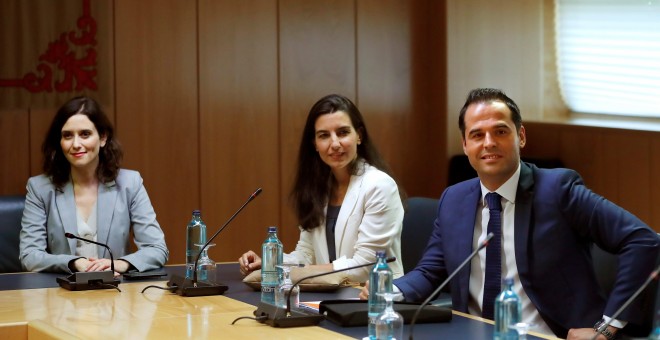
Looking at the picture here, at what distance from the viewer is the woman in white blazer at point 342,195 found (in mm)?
4172

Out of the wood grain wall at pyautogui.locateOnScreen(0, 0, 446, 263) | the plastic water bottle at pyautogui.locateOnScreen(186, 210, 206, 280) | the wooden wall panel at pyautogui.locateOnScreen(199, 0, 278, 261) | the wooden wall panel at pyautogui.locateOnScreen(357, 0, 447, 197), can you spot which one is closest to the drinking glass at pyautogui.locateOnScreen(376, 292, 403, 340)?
the plastic water bottle at pyautogui.locateOnScreen(186, 210, 206, 280)

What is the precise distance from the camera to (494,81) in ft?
22.1

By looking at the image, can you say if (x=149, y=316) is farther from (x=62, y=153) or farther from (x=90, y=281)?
(x=62, y=153)

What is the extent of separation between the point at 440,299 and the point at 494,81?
2753mm

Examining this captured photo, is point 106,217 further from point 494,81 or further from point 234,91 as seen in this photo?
point 494,81

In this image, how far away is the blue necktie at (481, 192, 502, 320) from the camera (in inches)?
129

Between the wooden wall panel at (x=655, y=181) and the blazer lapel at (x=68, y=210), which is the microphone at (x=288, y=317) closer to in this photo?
the blazer lapel at (x=68, y=210)

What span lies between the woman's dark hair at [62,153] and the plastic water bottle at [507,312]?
2.69m

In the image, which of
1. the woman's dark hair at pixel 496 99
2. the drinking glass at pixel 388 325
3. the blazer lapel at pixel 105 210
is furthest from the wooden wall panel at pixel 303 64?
Answer: the drinking glass at pixel 388 325

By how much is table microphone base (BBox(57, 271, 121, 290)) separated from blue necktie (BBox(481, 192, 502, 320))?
1.37 m

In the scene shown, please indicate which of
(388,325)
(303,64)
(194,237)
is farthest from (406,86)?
(388,325)

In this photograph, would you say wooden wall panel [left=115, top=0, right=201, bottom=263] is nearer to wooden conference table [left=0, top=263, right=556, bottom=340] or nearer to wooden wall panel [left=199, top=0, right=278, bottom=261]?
wooden wall panel [left=199, top=0, right=278, bottom=261]

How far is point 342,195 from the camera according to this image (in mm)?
4344

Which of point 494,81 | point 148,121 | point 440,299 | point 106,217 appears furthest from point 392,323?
point 494,81
